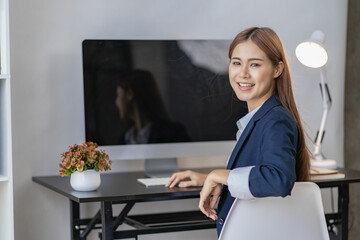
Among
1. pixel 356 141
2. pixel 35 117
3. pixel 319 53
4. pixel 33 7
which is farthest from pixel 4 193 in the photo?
pixel 356 141

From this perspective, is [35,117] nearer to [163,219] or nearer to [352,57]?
[163,219]

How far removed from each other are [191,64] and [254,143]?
1.33 metres

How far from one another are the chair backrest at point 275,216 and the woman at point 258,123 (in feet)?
0.13

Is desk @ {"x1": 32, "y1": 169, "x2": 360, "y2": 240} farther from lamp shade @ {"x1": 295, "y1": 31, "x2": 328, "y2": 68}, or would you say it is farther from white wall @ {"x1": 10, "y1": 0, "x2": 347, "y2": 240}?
lamp shade @ {"x1": 295, "y1": 31, "x2": 328, "y2": 68}

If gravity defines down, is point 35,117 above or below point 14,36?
below

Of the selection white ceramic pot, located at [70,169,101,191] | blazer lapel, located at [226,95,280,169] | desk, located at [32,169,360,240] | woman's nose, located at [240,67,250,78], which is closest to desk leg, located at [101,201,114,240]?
desk, located at [32,169,360,240]

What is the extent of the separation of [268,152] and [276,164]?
0.04 meters

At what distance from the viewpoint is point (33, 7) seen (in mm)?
2768

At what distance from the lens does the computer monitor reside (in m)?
2.66

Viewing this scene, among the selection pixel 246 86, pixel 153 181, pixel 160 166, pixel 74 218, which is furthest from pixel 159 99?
pixel 246 86

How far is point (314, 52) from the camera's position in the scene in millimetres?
2834

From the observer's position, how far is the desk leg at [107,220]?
2219mm

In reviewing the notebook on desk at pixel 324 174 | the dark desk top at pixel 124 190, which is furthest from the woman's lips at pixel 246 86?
the notebook on desk at pixel 324 174

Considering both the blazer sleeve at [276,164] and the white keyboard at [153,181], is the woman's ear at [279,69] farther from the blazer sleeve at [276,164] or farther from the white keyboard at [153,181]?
the white keyboard at [153,181]
